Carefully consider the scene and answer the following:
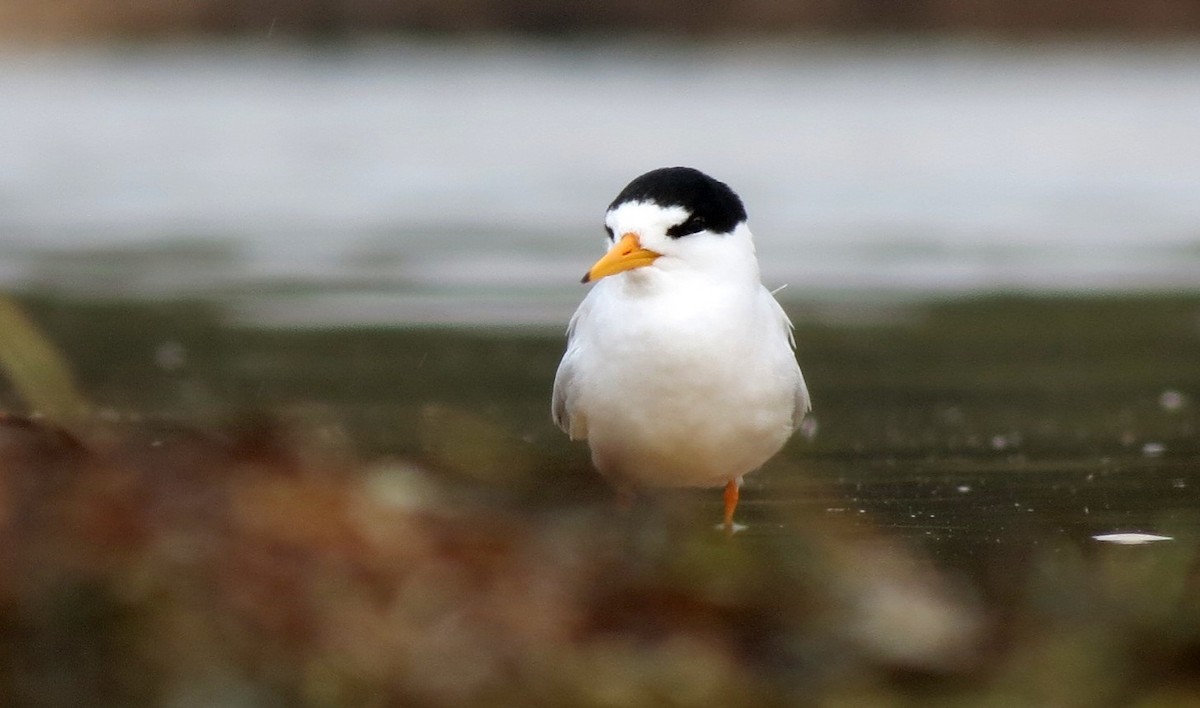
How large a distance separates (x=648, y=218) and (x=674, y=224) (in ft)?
0.28

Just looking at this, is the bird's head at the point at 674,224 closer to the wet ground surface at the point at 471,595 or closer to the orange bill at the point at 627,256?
the orange bill at the point at 627,256

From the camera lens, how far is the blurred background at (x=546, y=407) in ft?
11.6

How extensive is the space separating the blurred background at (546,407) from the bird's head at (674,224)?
0.72m

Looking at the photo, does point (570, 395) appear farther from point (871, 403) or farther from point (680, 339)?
point (871, 403)

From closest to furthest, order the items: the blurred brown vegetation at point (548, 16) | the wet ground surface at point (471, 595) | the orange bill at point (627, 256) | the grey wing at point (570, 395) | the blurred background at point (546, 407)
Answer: the wet ground surface at point (471, 595)
the blurred background at point (546, 407)
the orange bill at point (627, 256)
the grey wing at point (570, 395)
the blurred brown vegetation at point (548, 16)

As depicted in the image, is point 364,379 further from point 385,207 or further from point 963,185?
point 963,185

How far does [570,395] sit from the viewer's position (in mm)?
6496

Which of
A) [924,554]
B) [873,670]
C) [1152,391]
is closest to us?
[873,670]

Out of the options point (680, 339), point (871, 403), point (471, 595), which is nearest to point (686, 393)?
point (680, 339)

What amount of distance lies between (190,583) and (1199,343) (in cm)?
823

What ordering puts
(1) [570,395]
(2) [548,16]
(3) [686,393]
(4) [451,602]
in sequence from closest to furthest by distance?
(4) [451,602] → (3) [686,393] → (1) [570,395] → (2) [548,16]

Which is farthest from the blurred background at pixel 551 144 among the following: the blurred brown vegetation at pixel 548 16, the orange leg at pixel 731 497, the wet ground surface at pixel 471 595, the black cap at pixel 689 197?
the wet ground surface at pixel 471 595

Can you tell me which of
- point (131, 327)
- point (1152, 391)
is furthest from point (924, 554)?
point (131, 327)

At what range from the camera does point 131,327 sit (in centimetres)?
1194
